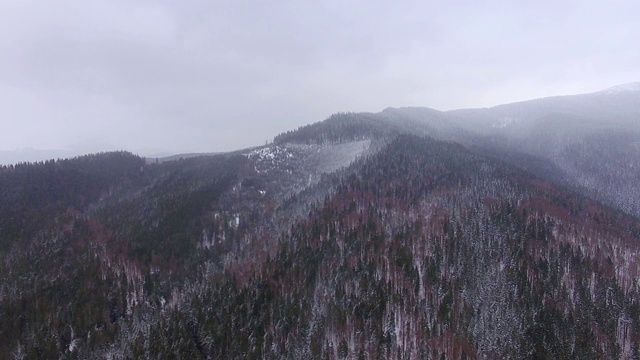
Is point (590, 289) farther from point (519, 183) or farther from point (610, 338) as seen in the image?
point (519, 183)

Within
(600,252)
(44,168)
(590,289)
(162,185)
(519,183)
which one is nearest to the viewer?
(590,289)

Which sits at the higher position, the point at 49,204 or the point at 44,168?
the point at 44,168

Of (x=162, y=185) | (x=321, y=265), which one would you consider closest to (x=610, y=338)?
(x=321, y=265)

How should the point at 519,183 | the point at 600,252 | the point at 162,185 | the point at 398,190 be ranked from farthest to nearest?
the point at 162,185 → the point at 519,183 → the point at 398,190 → the point at 600,252

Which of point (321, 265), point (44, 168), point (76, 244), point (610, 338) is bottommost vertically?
point (610, 338)

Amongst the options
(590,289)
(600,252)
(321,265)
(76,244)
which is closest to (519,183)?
(600,252)

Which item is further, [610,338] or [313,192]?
[313,192]
